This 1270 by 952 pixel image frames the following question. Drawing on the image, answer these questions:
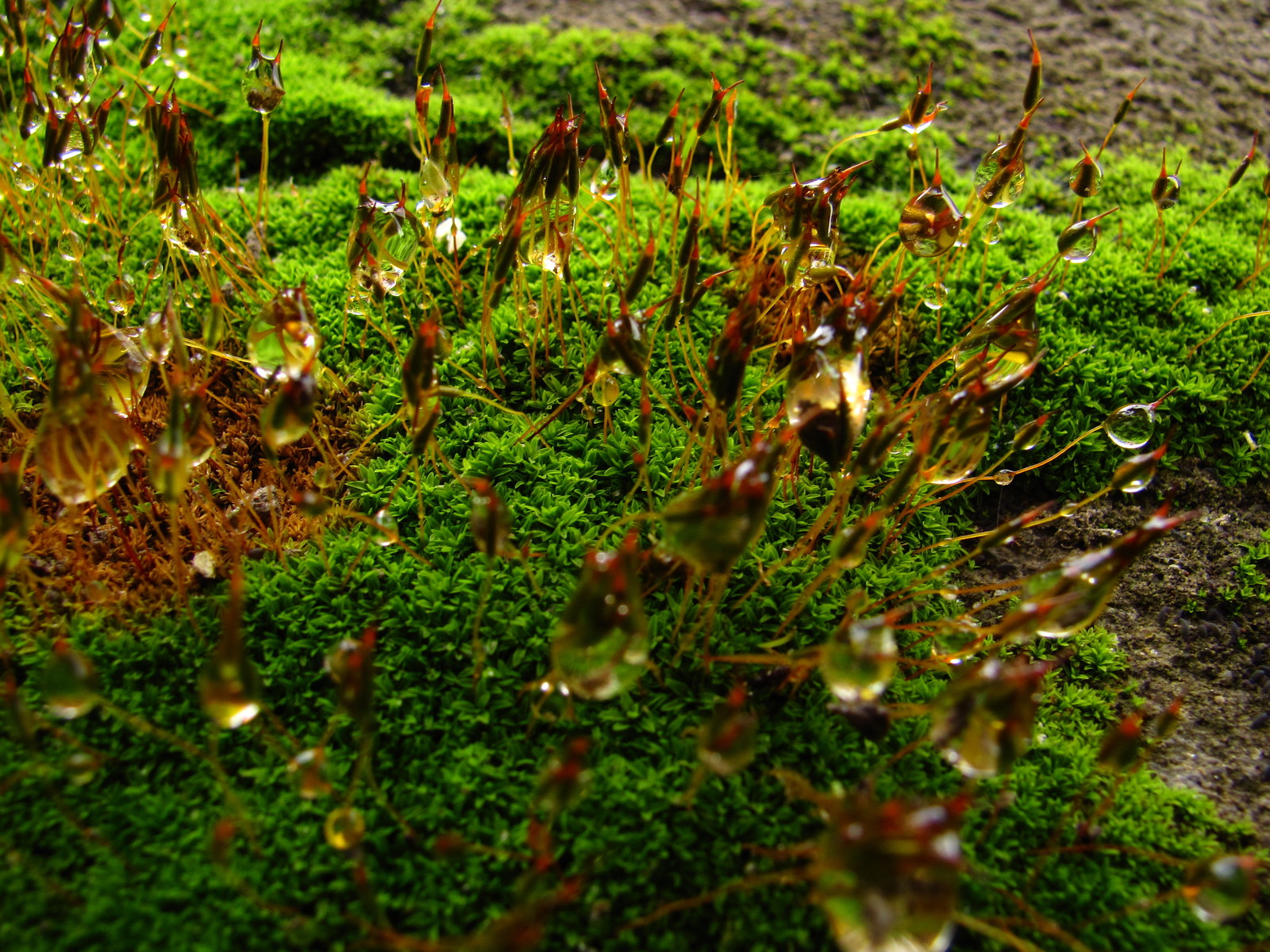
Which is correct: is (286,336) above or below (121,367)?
above

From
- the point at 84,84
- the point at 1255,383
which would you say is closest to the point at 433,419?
the point at 84,84

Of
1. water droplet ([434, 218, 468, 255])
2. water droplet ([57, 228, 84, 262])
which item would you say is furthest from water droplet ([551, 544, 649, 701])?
water droplet ([57, 228, 84, 262])

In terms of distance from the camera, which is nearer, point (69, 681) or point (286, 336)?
point (69, 681)

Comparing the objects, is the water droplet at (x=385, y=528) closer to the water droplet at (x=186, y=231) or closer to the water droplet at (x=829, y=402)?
the water droplet at (x=829, y=402)

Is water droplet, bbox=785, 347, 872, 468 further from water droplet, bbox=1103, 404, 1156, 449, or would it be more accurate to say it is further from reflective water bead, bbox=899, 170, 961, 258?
water droplet, bbox=1103, 404, 1156, 449

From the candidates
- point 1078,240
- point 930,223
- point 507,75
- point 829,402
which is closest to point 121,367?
point 829,402

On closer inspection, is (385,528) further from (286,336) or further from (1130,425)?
(1130,425)

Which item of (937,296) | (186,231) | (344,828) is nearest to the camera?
(344,828)
